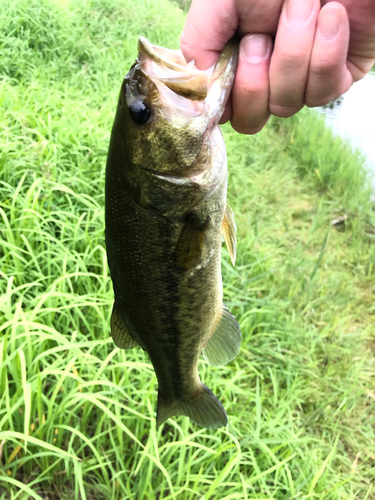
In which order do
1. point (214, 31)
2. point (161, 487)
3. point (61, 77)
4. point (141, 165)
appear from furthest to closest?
point (61, 77), point (161, 487), point (214, 31), point (141, 165)

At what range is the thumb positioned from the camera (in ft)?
4.27

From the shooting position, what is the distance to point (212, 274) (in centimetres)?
143

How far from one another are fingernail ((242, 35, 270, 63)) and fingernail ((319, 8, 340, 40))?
0.20 m

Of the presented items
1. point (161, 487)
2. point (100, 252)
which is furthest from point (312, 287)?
point (161, 487)

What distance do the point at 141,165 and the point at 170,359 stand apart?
0.76 meters

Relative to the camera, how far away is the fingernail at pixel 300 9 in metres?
1.23

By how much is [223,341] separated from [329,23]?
3.95 feet

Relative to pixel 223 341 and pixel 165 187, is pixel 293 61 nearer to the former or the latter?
pixel 165 187

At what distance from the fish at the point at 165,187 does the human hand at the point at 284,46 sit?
8 cm

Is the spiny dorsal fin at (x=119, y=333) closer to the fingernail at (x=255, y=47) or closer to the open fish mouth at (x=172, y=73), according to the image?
the open fish mouth at (x=172, y=73)

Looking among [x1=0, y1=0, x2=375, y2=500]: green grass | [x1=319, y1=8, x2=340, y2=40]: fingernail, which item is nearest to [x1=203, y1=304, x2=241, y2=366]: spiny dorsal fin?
[x1=0, y1=0, x2=375, y2=500]: green grass

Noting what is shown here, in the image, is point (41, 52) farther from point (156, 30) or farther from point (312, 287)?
point (312, 287)

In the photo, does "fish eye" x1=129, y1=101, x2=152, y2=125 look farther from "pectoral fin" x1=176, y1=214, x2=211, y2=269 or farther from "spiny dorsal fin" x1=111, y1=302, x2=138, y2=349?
"spiny dorsal fin" x1=111, y1=302, x2=138, y2=349

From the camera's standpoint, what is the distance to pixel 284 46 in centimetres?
129
